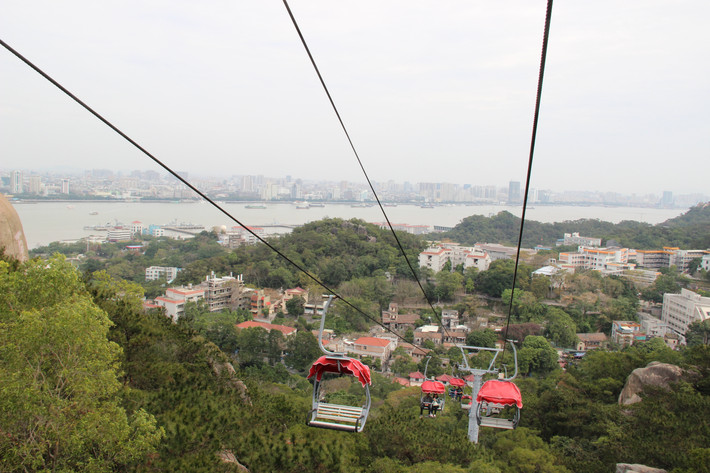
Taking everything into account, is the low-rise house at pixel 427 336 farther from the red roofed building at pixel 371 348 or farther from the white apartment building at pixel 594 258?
the white apartment building at pixel 594 258

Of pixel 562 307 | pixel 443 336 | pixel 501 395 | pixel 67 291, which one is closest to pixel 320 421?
pixel 501 395

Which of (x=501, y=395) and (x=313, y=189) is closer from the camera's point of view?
(x=501, y=395)

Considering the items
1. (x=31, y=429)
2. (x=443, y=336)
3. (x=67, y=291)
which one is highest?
(x=67, y=291)

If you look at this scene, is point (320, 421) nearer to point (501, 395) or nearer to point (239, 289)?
point (501, 395)

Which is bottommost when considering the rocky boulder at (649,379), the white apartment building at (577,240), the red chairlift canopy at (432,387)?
the white apartment building at (577,240)

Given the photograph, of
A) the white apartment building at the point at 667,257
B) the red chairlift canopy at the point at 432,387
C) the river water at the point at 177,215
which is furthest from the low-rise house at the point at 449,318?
the river water at the point at 177,215

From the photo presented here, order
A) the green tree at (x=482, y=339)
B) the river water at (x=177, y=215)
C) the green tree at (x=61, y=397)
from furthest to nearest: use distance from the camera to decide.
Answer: the river water at (x=177, y=215) → the green tree at (x=482, y=339) → the green tree at (x=61, y=397)

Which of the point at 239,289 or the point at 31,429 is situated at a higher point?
the point at 31,429
